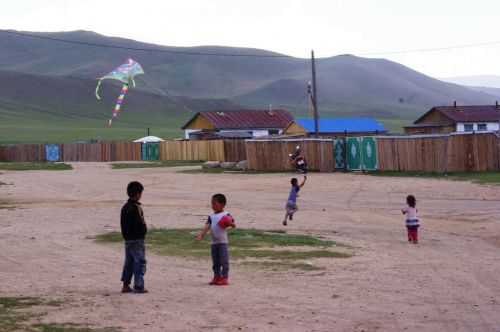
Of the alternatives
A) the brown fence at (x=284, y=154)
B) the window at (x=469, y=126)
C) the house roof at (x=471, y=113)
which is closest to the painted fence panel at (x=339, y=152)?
the brown fence at (x=284, y=154)

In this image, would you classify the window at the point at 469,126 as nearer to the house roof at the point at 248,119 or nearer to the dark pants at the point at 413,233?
the house roof at the point at 248,119

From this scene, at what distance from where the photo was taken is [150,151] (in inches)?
3105

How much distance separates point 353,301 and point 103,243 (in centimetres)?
786

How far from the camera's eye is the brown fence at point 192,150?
213ft

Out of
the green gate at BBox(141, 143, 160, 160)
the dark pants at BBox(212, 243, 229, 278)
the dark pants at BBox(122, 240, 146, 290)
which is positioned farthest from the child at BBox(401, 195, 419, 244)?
the green gate at BBox(141, 143, 160, 160)

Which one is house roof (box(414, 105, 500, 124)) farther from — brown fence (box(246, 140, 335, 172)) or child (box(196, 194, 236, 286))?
child (box(196, 194, 236, 286))

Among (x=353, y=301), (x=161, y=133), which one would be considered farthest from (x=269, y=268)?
(x=161, y=133)

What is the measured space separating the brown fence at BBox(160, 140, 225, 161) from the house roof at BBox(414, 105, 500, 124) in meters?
16.3

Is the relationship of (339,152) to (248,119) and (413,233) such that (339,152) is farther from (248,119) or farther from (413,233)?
(248,119)

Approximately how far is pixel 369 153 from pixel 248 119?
144 ft

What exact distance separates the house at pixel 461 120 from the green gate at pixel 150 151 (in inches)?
785

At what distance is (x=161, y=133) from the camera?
13775cm

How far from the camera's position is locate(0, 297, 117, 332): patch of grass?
32.0 ft

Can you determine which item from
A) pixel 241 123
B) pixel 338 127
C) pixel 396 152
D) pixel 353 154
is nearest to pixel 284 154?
pixel 353 154
